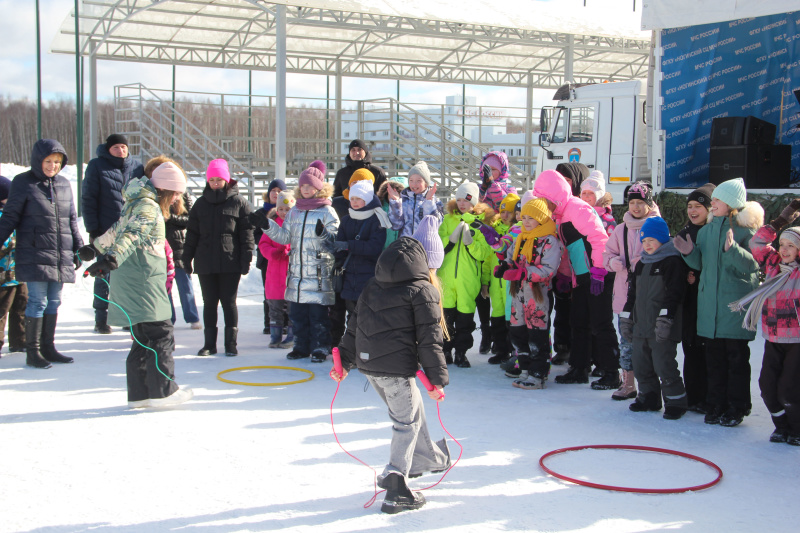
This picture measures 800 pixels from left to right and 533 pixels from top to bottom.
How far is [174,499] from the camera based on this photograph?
10.9 ft

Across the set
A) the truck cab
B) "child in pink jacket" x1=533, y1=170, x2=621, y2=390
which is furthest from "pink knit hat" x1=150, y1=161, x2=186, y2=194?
the truck cab

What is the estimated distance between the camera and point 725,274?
4.50m

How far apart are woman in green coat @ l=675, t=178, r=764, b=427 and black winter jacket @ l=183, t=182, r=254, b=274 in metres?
3.66

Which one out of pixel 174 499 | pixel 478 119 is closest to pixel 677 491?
pixel 174 499

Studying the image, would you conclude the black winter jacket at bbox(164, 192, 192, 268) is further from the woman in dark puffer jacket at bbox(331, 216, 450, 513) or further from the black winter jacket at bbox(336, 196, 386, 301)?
the woman in dark puffer jacket at bbox(331, 216, 450, 513)

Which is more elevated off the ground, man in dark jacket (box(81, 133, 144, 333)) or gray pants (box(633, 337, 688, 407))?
man in dark jacket (box(81, 133, 144, 333))

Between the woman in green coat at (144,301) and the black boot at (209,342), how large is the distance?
166 cm

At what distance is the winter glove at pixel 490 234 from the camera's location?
578 cm

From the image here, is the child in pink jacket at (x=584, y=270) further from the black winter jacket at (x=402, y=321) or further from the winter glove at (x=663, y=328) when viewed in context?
the black winter jacket at (x=402, y=321)

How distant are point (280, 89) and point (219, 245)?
632 centimetres

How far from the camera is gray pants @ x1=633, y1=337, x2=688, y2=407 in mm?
4652

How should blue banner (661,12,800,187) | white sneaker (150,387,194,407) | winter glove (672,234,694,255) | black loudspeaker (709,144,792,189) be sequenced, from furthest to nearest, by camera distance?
blue banner (661,12,800,187), black loudspeaker (709,144,792,189), white sneaker (150,387,194,407), winter glove (672,234,694,255)

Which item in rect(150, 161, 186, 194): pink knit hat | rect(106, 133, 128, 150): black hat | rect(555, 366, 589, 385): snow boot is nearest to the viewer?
rect(150, 161, 186, 194): pink knit hat

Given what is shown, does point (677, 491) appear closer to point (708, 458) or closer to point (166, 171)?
point (708, 458)
